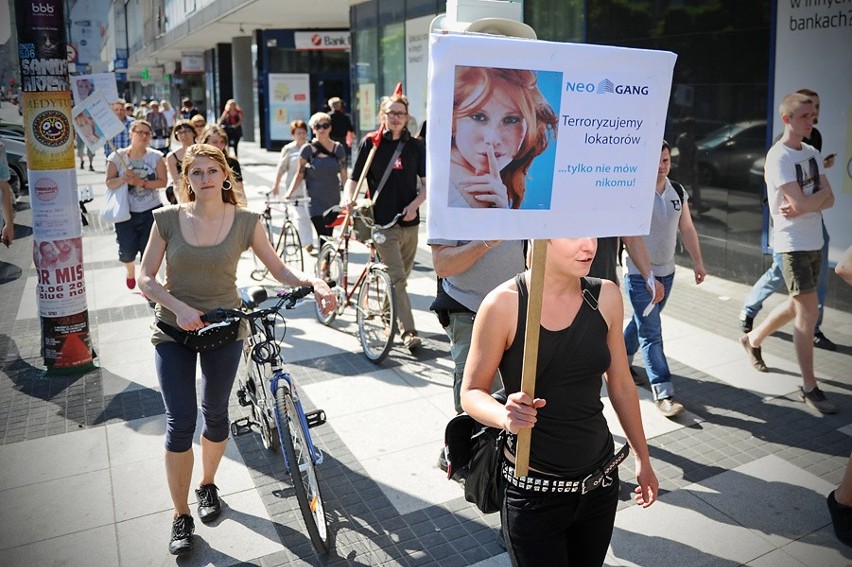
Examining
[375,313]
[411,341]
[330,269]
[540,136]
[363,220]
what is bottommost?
[411,341]

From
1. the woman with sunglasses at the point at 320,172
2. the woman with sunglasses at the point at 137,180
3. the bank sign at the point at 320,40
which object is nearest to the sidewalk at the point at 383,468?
the woman with sunglasses at the point at 137,180

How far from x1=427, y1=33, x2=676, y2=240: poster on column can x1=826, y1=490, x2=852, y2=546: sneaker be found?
2.31m

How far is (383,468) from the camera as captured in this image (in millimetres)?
4672

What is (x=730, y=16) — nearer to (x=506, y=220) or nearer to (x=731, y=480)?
(x=731, y=480)

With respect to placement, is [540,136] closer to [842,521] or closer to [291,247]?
[842,521]

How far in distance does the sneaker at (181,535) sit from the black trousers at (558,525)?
1968 mm

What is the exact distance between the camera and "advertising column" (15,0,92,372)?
→ 603 cm

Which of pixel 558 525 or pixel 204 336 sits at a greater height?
pixel 204 336

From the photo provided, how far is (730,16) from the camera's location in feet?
28.5

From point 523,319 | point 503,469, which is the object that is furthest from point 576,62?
point 503,469

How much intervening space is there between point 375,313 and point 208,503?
9.00ft

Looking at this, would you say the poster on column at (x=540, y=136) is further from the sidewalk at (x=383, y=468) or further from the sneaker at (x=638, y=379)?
the sneaker at (x=638, y=379)

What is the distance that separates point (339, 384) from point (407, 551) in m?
2.41

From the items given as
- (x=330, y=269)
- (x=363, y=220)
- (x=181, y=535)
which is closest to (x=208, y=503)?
(x=181, y=535)
